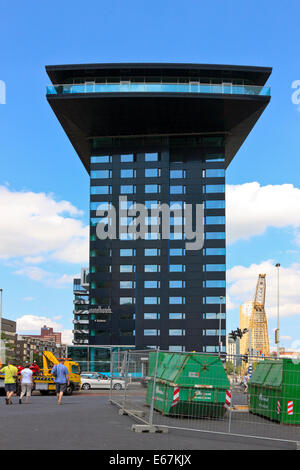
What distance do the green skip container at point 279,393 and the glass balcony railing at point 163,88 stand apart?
66.8 m

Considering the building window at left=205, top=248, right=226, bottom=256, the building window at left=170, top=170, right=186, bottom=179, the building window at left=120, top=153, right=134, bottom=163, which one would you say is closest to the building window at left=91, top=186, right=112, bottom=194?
the building window at left=120, top=153, right=134, bottom=163

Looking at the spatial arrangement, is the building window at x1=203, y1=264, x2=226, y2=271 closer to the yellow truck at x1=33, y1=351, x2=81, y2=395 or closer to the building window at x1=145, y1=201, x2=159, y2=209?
the building window at x1=145, y1=201, x2=159, y2=209

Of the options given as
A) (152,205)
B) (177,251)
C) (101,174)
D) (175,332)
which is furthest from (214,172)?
(175,332)

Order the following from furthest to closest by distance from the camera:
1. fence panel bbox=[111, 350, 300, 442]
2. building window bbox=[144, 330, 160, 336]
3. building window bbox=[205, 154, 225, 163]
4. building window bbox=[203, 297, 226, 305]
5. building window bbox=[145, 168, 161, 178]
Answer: building window bbox=[145, 168, 161, 178] < building window bbox=[205, 154, 225, 163] < building window bbox=[144, 330, 160, 336] < building window bbox=[203, 297, 226, 305] < fence panel bbox=[111, 350, 300, 442]

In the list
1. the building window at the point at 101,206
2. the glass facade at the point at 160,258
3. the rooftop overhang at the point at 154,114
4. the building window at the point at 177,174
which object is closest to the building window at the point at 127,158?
the glass facade at the point at 160,258

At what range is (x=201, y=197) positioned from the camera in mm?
89312

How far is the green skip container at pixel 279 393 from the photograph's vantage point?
1557 centimetres

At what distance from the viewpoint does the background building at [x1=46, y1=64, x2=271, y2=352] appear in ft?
270

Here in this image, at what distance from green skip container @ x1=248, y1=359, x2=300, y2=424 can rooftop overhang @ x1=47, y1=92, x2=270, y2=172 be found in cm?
6663

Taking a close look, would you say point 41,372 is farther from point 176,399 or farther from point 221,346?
point 221,346

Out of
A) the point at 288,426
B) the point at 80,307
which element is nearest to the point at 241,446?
the point at 288,426

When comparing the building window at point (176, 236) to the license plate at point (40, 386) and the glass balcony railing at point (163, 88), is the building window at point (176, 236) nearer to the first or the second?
the glass balcony railing at point (163, 88)

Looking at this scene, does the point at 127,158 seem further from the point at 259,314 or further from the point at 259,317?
the point at 259,317

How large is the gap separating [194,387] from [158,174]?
249 feet
